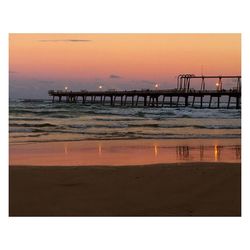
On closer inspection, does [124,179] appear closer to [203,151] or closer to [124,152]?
[124,152]

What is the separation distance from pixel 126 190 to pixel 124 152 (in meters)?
3.78

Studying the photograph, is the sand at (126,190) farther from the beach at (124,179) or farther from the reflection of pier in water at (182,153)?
the reflection of pier in water at (182,153)

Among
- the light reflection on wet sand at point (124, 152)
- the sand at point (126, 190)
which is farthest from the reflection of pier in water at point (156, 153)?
the sand at point (126, 190)

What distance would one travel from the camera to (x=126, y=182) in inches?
295

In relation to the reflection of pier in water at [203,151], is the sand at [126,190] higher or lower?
lower

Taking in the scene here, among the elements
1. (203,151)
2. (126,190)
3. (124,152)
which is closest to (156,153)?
(124,152)

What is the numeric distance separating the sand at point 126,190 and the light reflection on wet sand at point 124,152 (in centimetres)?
70

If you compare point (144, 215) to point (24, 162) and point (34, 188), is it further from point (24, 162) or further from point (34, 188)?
point (24, 162)

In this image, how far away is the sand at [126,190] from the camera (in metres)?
6.20

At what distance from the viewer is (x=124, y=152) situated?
1080 cm
